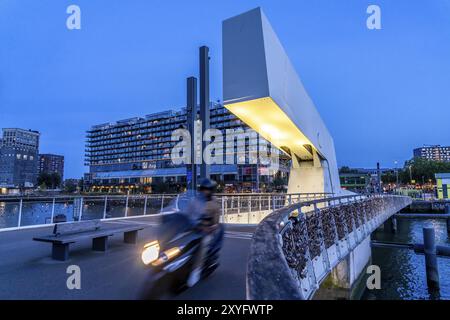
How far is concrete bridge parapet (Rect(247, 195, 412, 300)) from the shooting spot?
2.15m

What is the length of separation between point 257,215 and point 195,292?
16200 mm

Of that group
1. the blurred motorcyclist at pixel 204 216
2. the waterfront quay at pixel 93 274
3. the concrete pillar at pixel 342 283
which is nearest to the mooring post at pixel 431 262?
the concrete pillar at pixel 342 283

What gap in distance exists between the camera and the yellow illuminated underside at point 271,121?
1146 centimetres

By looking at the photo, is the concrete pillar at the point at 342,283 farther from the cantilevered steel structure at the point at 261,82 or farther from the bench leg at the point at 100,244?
the bench leg at the point at 100,244

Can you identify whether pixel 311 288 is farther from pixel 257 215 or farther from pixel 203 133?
pixel 257 215

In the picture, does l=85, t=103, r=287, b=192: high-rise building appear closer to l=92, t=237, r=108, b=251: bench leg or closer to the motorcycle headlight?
l=92, t=237, r=108, b=251: bench leg

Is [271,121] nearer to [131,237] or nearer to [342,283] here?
[342,283]

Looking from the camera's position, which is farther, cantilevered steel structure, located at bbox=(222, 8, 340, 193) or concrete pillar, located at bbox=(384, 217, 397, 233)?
concrete pillar, located at bbox=(384, 217, 397, 233)

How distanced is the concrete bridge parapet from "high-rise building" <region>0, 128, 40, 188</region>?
121 m

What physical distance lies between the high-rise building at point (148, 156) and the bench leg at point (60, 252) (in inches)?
2950

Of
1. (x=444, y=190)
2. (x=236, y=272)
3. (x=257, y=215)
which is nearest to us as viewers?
(x=236, y=272)

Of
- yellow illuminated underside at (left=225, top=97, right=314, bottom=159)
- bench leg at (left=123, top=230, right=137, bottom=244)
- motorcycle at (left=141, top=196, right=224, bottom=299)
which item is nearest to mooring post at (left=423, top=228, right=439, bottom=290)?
yellow illuminated underside at (left=225, top=97, right=314, bottom=159)
